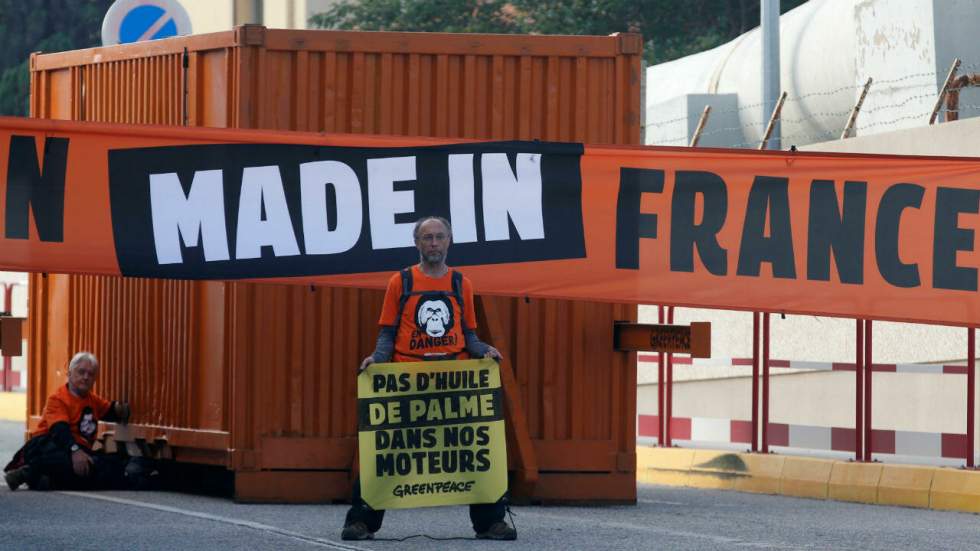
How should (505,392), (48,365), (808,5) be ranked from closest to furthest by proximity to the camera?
(505,392) → (48,365) → (808,5)

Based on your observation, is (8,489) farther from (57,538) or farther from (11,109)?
(11,109)

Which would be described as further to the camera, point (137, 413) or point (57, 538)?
point (137, 413)

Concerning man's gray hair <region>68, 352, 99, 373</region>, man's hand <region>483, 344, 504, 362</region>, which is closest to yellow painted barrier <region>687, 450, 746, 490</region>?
man's gray hair <region>68, 352, 99, 373</region>

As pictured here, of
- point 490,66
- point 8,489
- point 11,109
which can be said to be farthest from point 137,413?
point 11,109

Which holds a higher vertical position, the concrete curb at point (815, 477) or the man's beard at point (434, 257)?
the man's beard at point (434, 257)

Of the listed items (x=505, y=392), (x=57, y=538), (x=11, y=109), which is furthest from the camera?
(x=11, y=109)

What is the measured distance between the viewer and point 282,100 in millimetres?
12625

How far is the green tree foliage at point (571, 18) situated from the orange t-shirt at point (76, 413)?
2810 centimetres

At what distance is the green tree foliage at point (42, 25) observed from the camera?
54656 mm

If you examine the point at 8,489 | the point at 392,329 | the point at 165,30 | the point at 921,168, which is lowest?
the point at 8,489

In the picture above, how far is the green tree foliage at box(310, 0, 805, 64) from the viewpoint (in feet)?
137

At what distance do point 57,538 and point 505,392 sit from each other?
3425 millimetres

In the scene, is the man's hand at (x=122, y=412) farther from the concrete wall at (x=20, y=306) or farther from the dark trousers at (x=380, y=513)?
the concrete wall at (x=20, y=306)

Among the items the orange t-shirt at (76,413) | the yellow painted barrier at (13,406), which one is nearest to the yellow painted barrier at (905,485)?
the orange t-shirt at (76,413)
